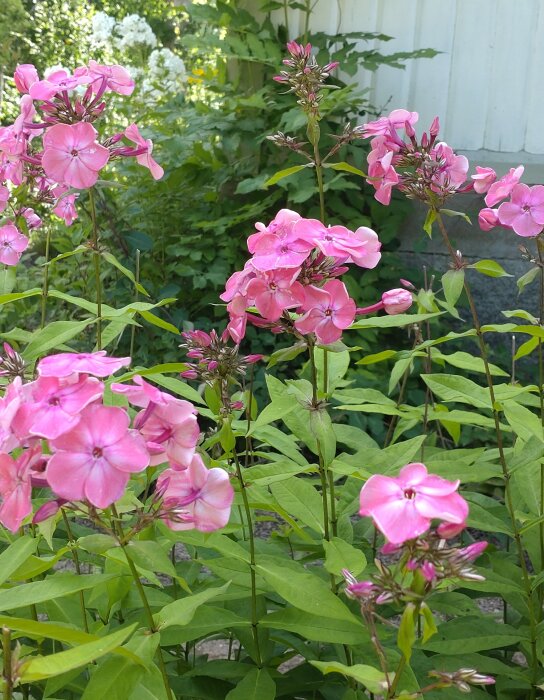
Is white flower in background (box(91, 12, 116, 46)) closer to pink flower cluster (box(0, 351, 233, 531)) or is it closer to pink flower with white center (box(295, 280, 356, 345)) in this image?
pink flower with white center (box(295, 280, 356, 345))

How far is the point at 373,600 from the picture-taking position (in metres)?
0.78

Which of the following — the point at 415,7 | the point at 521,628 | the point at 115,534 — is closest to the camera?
the point at 115,534

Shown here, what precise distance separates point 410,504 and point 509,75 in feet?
10.7

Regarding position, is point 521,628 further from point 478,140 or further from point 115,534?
point 478,140

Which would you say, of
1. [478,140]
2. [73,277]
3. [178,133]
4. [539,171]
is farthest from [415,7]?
[73,277]

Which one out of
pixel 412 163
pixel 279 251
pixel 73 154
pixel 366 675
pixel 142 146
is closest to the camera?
pixel 366 675

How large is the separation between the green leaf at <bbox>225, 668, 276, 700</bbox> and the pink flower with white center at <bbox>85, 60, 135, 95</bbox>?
0.94 m

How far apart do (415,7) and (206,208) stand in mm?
1245

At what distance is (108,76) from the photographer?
1451 millimetres

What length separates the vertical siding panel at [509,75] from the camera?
3529 millimetres

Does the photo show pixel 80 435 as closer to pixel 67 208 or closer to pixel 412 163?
pixel 412 163

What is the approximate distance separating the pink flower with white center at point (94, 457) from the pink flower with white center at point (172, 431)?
7 cm

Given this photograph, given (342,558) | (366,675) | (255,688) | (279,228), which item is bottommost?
(255,688)

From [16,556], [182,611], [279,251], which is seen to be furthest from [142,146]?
[182,611]
